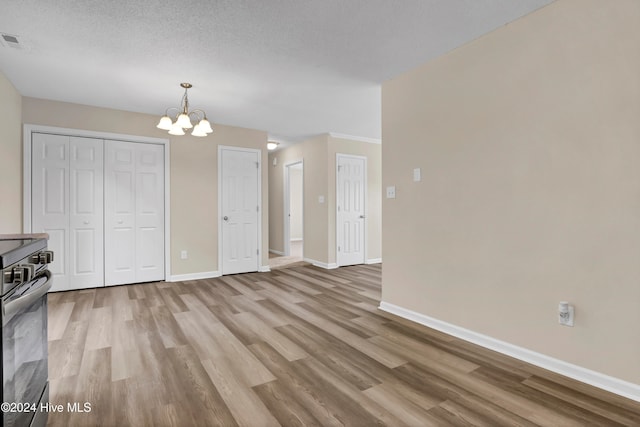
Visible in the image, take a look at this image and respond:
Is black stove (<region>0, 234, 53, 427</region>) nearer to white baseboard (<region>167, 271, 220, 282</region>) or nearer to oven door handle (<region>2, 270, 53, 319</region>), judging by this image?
oven door handle (<region>2, 270, 53, 319</region>)

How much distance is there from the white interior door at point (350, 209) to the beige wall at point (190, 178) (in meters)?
1.82

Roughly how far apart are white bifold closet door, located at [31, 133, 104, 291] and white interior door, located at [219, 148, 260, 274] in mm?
1644

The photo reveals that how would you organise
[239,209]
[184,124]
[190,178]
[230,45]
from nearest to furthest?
[230,45]
[184,124]
[190,178]
[239,209]

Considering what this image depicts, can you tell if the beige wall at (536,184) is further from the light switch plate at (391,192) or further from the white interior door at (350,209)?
the white interior door at (350,209)

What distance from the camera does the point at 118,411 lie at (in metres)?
1.71

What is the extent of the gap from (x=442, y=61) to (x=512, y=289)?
78.3 inches

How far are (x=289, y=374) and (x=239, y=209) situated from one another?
3589 mm

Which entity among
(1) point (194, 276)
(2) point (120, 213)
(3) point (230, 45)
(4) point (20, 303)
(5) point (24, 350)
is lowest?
(1) point (194, 276)

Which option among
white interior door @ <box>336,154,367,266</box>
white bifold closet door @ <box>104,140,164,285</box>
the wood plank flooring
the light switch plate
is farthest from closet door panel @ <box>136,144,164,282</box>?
the light switch plate

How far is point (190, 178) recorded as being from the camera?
486 cm

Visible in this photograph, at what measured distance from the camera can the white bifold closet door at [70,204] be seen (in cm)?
398

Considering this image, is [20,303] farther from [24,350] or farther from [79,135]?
[79,135]

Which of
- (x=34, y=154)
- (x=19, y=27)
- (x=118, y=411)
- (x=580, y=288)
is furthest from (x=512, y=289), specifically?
(x=34, y=154)

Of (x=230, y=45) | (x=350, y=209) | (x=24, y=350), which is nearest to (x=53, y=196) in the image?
(x=230, y=45)
